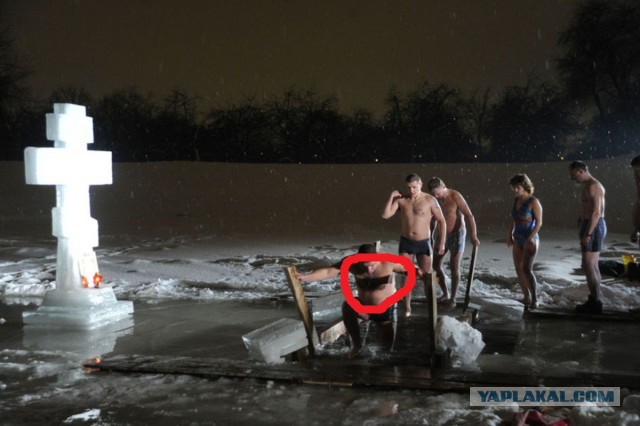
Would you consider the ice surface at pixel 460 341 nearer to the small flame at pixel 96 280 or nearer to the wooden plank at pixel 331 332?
the wooden plank at pixel 331 332

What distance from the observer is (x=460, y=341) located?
579cm

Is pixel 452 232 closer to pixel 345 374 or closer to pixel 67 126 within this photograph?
pixel 345 374

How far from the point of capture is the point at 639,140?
31.2 metres

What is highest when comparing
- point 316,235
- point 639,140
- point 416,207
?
point 639,140

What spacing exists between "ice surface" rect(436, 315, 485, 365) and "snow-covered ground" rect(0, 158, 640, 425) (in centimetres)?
103

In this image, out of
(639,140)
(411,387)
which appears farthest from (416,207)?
(639,140)

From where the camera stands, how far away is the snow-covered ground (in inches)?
184

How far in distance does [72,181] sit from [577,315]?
19.9 ft

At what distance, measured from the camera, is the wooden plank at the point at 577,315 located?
24.3 ft

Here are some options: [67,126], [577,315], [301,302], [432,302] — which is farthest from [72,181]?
[577,315]

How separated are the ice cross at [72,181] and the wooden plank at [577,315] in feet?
17.4

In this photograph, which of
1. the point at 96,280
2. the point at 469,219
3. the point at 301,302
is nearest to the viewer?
the point at 301,302

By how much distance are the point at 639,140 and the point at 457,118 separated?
9.03 metres

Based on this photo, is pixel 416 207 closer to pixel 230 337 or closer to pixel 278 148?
pixel 230 337
